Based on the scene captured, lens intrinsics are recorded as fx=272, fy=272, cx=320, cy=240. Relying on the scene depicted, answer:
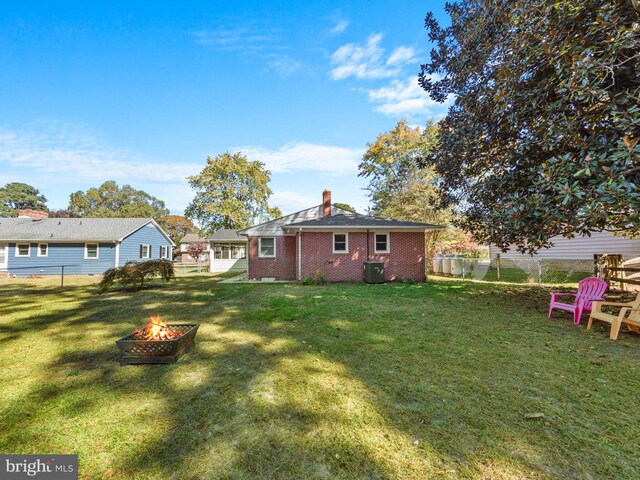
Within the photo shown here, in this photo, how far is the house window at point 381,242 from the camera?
13.7 metres

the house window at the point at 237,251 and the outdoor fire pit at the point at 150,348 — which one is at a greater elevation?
the house window at the point at 237,251

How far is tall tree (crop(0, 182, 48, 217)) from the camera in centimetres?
5599

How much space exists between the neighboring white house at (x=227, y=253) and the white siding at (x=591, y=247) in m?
21.4

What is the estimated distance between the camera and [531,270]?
12828 millimetres

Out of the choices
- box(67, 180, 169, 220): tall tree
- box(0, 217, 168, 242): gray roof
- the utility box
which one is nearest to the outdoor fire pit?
the utility box

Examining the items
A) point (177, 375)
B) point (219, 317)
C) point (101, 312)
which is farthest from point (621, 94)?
point (101, 312)

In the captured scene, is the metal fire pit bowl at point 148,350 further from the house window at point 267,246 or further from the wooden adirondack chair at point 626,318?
the house window at point 267,246

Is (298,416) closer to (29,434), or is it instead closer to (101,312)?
(29,434)

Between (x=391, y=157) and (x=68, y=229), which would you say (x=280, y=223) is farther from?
(x=68, y=229)

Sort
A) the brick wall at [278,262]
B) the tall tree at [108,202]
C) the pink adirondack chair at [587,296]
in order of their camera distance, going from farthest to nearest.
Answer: the tall tree at [108,202]
the brick wall at [278,262]
the pink adirondack chair at [587,296]

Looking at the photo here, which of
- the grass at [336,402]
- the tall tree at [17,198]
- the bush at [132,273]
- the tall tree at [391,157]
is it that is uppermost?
the tall tree at [17,198]

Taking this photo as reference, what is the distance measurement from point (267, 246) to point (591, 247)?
16879 mm

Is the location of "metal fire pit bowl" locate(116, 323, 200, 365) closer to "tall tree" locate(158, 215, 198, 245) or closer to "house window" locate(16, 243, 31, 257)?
"house window" locate(16, 243, 31, 257)

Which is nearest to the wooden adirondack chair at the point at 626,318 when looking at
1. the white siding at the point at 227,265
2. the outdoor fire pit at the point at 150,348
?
the outdoor fire pit at the point at 150,348
